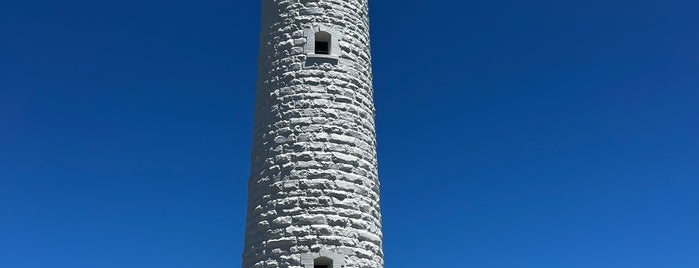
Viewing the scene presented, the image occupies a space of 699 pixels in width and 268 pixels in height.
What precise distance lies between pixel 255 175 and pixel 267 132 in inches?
39.3

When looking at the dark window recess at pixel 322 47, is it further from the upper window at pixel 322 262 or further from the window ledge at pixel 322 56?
the upper window at pixel 322 262

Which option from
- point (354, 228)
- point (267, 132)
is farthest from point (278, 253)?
point (267, 132)

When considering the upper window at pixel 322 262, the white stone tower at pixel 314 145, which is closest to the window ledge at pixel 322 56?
the white stone tower at pixel 314 145

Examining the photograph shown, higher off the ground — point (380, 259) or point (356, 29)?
point (356, 29)

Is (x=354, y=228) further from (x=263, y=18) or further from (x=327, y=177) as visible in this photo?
(x=263, y=18)

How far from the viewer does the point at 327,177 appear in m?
15.1

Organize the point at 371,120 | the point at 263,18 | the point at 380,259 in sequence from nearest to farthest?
the point at 380,259
the point at 371,120
the point at 263,18

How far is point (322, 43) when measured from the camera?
16953mm

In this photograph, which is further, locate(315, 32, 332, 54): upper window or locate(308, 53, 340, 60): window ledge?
locate(315, 32, 332, 54): upper window

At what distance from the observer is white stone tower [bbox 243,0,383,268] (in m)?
14.6

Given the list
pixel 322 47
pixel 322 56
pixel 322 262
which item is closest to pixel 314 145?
pixel 322 56

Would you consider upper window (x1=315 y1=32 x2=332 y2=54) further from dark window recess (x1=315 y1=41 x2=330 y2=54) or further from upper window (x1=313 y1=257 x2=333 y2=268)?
upper window (x1=313 y1=257 x2=333 y2=268)

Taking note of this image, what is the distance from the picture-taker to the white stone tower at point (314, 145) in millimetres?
14617

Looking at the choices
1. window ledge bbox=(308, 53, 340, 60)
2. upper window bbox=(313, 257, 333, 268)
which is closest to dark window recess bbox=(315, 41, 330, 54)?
window ledge bbox=(308, 53, 340, 60)
